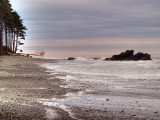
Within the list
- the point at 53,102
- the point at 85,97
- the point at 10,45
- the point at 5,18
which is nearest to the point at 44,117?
the point at 53,102

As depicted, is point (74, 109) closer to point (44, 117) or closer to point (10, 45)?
point (44, 117)

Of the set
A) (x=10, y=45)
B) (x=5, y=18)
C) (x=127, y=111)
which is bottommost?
(x=127, y=111)

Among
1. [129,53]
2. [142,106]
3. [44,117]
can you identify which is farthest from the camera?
[129,53]

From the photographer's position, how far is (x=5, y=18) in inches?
2138

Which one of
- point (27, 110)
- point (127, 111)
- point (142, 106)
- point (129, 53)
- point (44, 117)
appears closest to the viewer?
point (44, 117)

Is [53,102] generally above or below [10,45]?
below

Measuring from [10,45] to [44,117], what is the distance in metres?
65.0

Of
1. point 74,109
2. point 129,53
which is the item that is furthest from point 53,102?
point 129,53

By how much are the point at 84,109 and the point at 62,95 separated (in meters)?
2.74

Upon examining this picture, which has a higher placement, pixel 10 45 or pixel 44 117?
pixel 10 45

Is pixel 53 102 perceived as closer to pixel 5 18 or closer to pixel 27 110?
pixel 27 110

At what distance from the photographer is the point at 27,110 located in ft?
22.5

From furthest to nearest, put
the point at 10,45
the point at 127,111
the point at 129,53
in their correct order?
the point at 129,53 → the point at 10,45 → the point at 127,111

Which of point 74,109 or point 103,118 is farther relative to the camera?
point 74,109
